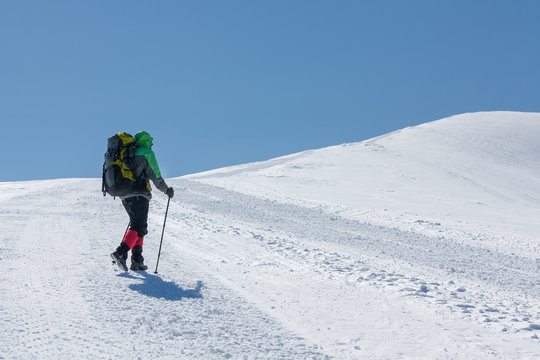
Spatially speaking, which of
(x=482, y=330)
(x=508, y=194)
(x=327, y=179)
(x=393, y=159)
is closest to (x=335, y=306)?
(x=482, y=330)

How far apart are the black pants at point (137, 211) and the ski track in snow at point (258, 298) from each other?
1.93 feet

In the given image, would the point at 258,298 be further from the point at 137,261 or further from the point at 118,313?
the point at 137,261

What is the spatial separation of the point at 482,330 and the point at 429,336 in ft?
1.85

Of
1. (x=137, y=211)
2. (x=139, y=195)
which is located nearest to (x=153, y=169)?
(x=139, y=195)

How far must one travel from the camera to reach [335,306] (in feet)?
14.8

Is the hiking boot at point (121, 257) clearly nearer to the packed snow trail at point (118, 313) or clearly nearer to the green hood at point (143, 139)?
the packed snow trail at point (118, 313)

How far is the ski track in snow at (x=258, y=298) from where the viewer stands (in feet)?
11.1

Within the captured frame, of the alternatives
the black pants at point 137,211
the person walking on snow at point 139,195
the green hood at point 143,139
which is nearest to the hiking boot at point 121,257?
the person walking on snow at point 139,195

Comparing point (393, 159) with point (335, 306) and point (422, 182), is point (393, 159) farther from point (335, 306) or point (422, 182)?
point (335, 306)

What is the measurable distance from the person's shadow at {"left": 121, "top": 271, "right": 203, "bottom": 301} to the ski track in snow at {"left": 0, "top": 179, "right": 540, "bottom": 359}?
0.01m

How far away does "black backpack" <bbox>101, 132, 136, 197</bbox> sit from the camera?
213 inches

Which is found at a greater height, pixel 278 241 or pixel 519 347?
pixel 519 347

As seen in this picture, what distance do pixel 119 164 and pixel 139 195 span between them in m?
0.45

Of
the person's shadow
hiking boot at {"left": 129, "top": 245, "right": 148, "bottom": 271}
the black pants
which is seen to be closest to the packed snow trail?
the person's shadow
